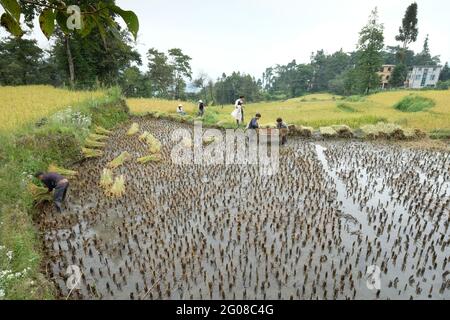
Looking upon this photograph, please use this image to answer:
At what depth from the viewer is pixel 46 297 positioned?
11.0ft

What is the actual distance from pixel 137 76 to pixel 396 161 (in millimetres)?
35243

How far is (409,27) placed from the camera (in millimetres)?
40219

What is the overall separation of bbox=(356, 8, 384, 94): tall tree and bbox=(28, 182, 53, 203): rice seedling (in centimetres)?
3598

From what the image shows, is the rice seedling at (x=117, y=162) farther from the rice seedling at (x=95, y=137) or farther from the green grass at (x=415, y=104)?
the green grass at (x=415, y=104)

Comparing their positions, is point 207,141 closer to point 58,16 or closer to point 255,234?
point 255,234

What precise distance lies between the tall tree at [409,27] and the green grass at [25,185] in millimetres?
46149

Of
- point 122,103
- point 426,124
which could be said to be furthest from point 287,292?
point 122,103

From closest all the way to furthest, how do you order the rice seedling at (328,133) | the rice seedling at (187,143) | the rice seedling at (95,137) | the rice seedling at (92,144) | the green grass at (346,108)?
the rice seedling at (92,144) < the rice seedling at (95,137) < the rice seedling at (187,143) < the rice seedling at (328,133) < the green grass at (346,108)

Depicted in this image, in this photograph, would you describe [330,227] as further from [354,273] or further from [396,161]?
[396,161]

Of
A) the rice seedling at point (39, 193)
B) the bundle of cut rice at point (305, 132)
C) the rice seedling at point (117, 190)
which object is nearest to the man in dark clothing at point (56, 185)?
the rice seedling at point (39, 193)

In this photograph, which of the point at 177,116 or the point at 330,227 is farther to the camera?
the point at 177,116

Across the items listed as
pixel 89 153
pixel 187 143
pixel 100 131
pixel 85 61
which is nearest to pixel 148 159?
pixel 89 153

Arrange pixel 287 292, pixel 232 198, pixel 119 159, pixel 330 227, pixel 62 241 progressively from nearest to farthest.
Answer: pixel 287 292, pixel 62 241, pixel 330 227, pixel 232 198, pixel 119 159

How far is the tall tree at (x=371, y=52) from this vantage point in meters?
32.4
